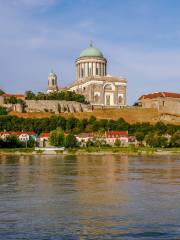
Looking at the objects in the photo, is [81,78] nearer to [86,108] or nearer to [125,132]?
[86,108]

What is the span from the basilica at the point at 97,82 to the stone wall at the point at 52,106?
12.8ft

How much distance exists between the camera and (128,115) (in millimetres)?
75625

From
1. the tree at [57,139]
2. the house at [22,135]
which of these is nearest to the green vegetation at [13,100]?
the house at [22,135]

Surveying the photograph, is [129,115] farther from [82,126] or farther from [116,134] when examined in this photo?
[116,134]

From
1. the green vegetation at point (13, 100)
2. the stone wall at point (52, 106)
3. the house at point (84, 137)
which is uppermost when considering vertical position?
the green vegetation at point (13, 100)

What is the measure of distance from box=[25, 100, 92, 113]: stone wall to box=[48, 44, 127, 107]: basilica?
3.90 meters

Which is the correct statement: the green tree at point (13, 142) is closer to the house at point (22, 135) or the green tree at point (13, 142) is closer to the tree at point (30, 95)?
the house at point (22, 135)

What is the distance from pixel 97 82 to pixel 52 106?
8.80m

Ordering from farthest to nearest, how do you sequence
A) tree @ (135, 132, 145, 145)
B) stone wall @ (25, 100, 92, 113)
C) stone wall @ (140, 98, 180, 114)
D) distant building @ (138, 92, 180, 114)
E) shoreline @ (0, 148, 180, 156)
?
distant building @ (138, 92, 180, 114) → stone wall @ (140, 98, 180, 114) → stone wall @ (25, 100, 92, 113) → tree @ (135, 132, 145, 145) → shoreline @ (0, 148, 180, 156)

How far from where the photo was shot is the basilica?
7825cm

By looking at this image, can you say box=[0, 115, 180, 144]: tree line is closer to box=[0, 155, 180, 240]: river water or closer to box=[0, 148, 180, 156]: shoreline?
box=[0, 148, 180, 156]: shoreline

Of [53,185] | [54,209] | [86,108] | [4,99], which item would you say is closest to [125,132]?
[86,108]

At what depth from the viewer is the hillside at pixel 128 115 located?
235 ft

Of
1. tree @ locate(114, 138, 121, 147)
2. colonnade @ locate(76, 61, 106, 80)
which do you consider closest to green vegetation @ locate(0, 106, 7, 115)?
colonnade @ locate(76, 61, 106, 80)
